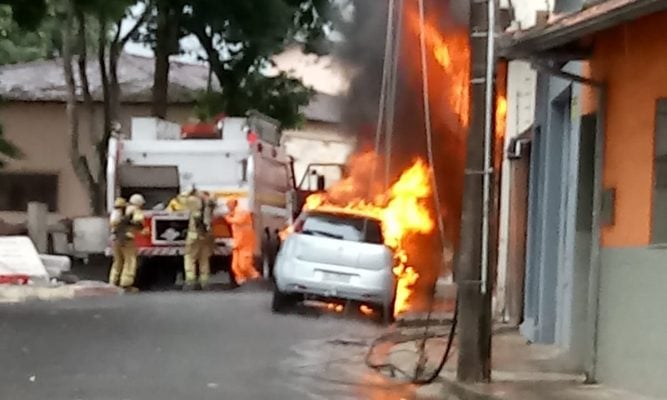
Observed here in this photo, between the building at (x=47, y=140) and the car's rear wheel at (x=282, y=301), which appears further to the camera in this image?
the building at (x=47, y=140)

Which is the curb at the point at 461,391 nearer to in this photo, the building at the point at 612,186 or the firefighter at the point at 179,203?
the building at the point at 612,186

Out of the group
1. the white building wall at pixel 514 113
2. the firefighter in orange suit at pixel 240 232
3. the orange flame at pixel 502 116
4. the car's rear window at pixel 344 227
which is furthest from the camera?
the firefighter in orange suit at pixel 240 232

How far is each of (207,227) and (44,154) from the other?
741 inches

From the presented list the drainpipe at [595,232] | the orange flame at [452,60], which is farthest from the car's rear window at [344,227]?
the drainpipe at [595,232]

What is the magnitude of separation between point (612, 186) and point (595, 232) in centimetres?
57

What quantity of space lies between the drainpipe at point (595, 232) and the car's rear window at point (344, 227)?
7.32 meters

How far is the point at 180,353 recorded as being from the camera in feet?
49.4

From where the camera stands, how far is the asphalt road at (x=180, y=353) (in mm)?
12359

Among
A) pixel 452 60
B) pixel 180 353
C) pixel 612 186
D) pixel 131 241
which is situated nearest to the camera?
pixel 612 186

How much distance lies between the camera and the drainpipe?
1309 centimetres

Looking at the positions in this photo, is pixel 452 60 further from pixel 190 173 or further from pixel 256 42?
pixel 256 42

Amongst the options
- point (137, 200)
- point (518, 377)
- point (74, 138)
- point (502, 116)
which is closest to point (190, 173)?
point (137, 200)

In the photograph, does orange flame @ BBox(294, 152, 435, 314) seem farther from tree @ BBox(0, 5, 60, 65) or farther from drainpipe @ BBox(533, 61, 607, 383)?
tree @ BBox(0, 5, 60, 65)


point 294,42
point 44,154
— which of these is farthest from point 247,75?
point 44,154
